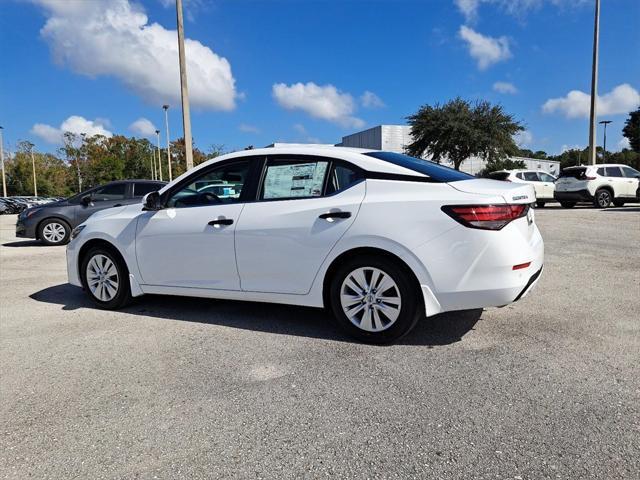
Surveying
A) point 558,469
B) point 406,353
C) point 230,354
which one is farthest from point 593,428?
point 230,354

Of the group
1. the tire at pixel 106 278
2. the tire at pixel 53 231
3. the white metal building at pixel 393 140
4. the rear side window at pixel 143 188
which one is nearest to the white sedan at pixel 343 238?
the tire at pixel 106 278

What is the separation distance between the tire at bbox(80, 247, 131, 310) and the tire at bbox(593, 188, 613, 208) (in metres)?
18.2

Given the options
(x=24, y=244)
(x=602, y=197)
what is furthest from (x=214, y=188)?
(x=602, y=197)

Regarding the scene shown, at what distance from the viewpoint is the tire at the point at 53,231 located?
11281 millimetres

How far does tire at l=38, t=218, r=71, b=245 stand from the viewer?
1128 cm

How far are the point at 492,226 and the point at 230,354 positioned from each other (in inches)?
86.3

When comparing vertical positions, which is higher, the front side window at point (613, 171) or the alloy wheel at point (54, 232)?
the front side window at point (613, 171)

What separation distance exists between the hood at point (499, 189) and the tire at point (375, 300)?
29.9 inches

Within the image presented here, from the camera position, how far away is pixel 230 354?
371cm

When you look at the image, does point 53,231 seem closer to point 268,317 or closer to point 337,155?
point 268,317

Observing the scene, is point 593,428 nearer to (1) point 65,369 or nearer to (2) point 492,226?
(2) point 492,226

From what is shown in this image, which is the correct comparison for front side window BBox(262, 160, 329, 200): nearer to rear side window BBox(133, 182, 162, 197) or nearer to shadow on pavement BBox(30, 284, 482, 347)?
shadow on pavement BBox(30, 284, 482, 347)

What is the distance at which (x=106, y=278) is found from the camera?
16.5 ft

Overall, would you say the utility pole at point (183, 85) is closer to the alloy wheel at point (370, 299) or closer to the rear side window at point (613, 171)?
the alloy wheel at point (370, 299)
